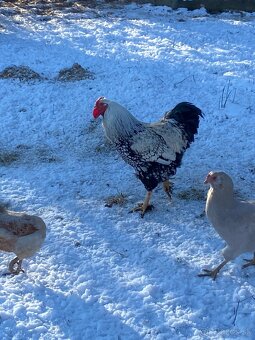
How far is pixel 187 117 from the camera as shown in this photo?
802cm

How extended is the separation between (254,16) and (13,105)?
32.1 ft

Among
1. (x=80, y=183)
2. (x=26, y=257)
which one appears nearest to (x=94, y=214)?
(x=80, y=183)

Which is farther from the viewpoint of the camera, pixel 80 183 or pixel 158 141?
pixel 80 183

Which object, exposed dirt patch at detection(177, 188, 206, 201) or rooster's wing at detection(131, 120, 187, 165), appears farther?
exposed dirt patch at detection(177, 188, 206, 201)

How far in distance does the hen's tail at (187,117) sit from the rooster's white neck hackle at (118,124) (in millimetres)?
664

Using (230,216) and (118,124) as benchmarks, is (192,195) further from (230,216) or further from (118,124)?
(230,216)

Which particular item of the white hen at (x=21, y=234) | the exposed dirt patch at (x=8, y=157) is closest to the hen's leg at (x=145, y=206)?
the white hen at (x=21, y=234)

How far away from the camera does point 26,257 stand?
21.0ft

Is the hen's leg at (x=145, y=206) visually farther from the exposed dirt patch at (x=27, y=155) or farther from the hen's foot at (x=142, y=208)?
the exposed dirt patch at (x=27, y=155)

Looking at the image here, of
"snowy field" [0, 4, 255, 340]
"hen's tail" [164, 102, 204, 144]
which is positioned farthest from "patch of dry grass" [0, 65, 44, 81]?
"hen's tail" [164, 102, 204, 144]

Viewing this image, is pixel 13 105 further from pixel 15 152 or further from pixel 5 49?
Result: pixel 5 49

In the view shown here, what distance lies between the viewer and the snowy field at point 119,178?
5.97 m

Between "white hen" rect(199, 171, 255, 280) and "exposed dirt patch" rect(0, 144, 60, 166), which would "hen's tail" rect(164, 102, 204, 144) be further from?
"exposed dirt patch" rect(0, 144, 60, 166)

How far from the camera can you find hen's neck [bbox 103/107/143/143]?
767 centimetres
